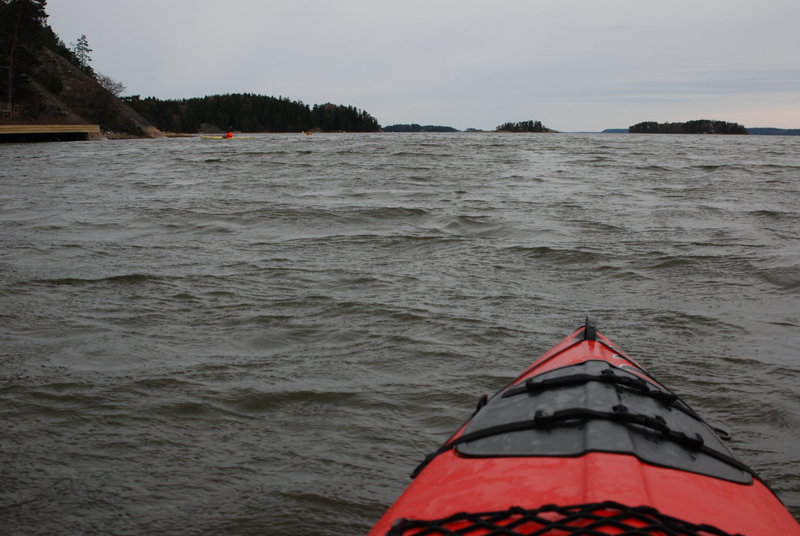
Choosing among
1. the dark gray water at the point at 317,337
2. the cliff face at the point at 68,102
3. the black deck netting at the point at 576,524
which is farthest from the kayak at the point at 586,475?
the cliff face at the point at 68,102

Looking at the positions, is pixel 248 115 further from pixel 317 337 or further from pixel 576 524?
pixel 576 524

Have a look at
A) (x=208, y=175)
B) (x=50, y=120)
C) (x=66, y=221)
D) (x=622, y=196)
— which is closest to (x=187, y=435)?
(x=66, y=221)

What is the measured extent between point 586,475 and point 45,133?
52382 millimetres

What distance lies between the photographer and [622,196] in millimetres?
14930

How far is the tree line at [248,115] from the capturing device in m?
130

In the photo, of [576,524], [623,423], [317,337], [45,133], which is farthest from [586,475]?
[45,133]

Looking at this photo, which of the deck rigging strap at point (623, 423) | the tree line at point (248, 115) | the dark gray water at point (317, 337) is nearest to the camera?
the deck rigging strap at point (623, 423)

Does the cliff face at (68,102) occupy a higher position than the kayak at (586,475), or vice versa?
the cliff face at (68,102)

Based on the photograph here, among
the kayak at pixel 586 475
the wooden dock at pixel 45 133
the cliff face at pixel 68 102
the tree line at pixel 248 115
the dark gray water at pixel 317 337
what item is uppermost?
the tree line at pixel 248 115

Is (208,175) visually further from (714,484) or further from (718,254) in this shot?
(714,484)

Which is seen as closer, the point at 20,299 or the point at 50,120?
the point at 20,299

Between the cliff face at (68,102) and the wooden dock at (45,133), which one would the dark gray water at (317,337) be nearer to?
the wooden dock at (45,133)

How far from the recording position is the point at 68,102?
2776 inches

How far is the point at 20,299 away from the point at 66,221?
5.06 meters
